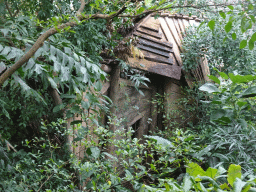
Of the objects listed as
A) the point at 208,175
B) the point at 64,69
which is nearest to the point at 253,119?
the point at 208,175

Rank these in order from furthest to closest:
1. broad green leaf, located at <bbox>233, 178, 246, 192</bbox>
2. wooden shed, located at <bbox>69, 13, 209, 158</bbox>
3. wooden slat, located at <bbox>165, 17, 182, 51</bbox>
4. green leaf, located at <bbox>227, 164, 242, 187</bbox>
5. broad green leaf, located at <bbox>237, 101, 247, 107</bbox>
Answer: wooden slat, located at <bbox>165, 17, 182, 51</bbox> < wooden shed, located at <bbox>69, 13, 209, 158</bbox> < broad green leaf, located at <bbox>237, 101, 247, 107</bbox> < green leaf, located at <bbox>227, 164, 242, 187</bbox> < broad green leaf, located at <bbox>233, 178, 246, 192</bbox>

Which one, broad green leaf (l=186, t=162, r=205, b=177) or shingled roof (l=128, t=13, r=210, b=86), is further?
shingled roof (l=128, t=13, r=210, b=86)

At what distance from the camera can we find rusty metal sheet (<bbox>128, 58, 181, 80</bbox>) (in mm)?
4715

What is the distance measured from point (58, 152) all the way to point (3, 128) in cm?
91

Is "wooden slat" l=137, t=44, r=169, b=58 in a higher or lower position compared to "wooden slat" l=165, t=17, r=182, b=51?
lower

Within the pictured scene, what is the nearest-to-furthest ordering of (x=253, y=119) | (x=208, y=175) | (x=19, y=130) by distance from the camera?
1. (x=208, y=175)
2. (x=253, y=119)
3. (x=19, y=130)

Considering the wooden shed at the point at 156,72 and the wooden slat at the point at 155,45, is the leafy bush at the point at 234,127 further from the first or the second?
the wooden slat at the point at 155,45

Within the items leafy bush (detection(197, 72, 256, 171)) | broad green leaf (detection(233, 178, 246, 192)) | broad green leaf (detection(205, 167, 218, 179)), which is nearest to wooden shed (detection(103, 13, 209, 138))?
leafy bush (detection(197, 72, 256, 171))

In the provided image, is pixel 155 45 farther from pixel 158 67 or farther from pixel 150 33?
pixel 158 67

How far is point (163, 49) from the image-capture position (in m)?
5.34

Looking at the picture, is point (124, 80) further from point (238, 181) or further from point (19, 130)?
point (238, 181)

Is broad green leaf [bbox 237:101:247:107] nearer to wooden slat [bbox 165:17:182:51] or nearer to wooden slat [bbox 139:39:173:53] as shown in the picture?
wooden slat [bbox 139:39:173:53]

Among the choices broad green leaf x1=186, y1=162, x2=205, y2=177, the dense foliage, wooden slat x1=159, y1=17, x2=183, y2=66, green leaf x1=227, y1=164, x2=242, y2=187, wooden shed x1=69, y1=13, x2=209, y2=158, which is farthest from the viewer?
wooden slat x1=159, y1=17, x2=183, y2=66

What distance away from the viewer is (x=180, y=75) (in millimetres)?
5387
